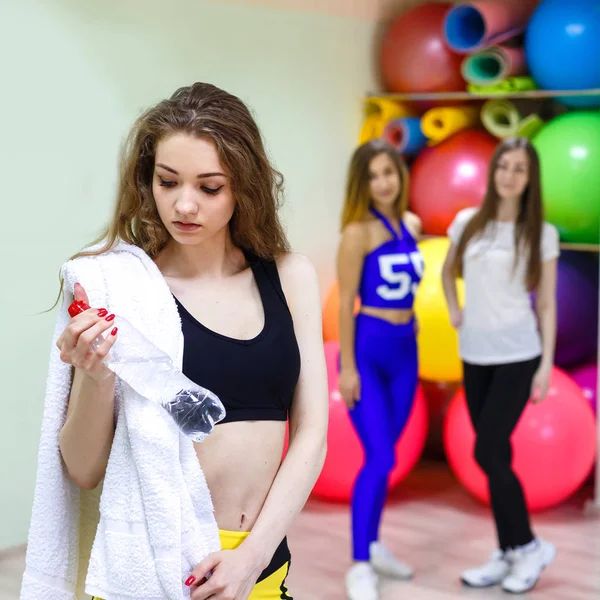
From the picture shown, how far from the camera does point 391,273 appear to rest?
331 centimetres

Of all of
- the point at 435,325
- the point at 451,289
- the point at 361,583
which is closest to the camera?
the point at 361,583

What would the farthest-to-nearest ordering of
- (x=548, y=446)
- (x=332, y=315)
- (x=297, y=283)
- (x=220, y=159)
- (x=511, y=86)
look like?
1. (x=332, y=315)
2. (x=511, y=86)
3. (x=548, y=446)
4. (x=297, y=283)
5. (x=220, y=159)

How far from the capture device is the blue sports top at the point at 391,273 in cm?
330

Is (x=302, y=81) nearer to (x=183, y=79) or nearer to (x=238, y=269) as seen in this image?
(x=183, y=79)

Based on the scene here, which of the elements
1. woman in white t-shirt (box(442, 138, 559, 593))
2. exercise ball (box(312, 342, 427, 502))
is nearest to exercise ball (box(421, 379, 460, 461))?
exercise ball (box(312, 342, 427, 502))

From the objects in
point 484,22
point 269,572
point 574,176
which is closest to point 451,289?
point 574,176

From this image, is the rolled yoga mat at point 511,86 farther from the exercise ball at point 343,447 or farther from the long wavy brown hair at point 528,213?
the exercise ball at point 343,447

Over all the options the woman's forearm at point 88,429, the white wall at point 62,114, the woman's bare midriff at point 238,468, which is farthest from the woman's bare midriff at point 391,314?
the woman's forearm at point 88,429

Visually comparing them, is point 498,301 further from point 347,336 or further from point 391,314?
point 347,336

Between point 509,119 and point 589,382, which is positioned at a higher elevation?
point 509,119

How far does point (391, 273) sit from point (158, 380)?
205 cm

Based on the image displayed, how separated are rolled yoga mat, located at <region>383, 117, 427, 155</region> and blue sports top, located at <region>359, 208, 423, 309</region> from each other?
4.28 ft

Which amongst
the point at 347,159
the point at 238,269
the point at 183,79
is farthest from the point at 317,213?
the point at 238,269

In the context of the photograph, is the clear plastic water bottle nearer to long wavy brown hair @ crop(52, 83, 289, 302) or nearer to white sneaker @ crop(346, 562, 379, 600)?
long wavy brown hair @ crop(52, 83, 289, 302)
